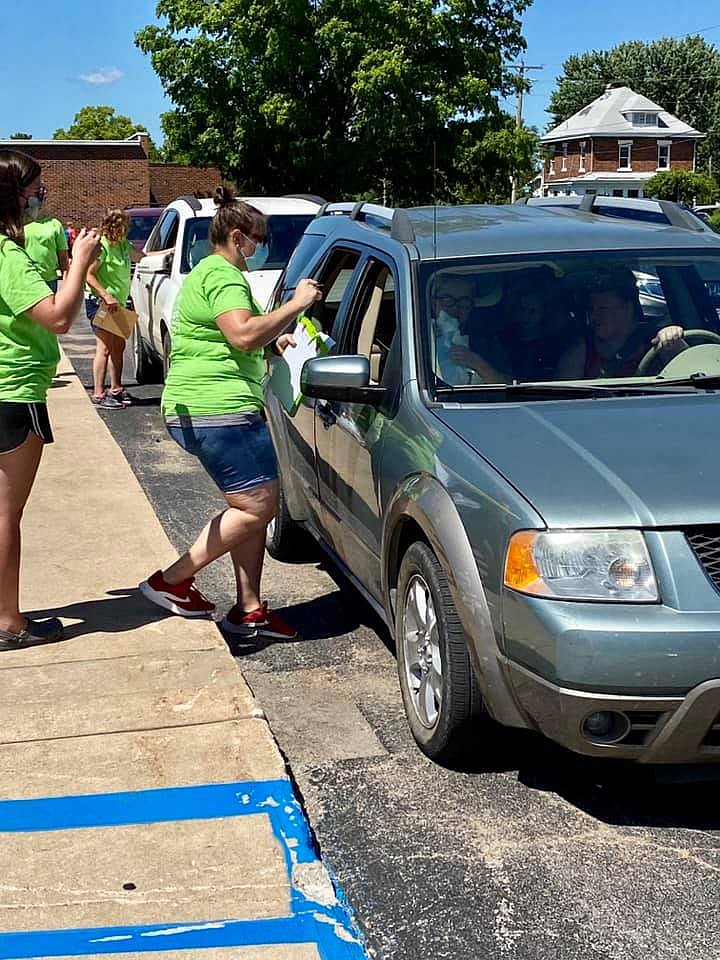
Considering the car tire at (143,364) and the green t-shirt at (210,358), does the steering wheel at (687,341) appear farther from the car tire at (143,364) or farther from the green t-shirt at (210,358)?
the car tire at (143,364)

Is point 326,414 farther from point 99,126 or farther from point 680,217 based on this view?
point 99,126

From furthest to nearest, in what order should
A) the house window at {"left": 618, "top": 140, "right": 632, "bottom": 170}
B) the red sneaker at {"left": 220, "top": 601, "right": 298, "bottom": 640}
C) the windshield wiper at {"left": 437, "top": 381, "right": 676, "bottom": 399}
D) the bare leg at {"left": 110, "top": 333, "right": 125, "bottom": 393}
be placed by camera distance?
the house window at {"left": 618, "top": 140, "right": 632, "bottom": 170} < the bare leg at {"left": 110, "top": 333, "right": 125, "bottom": 393} < the red sneaker at {"left": 220, "top": 601, "right": 298, "bottom": 640} < the windshield wiper at {"left": 437, "top": 381, "right": 676, "bottom": 399}

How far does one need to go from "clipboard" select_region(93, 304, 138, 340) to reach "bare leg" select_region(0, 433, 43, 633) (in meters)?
6.56

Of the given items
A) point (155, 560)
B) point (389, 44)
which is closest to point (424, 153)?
point (389, 44)

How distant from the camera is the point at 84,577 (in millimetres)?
6449

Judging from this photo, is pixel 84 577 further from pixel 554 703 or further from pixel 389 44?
pixel 389 44

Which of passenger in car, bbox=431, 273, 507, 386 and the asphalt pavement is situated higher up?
passenger in car, bbox=431, 273, 507, 386

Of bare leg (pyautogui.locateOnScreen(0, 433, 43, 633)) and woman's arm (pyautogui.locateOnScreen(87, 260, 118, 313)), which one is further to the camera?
woman's arm (pyautogui.locateOnScreen(87, 260, 118, 313))

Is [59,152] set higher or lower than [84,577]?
higher

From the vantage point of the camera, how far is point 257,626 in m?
5.68

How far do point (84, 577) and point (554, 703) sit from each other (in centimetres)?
350

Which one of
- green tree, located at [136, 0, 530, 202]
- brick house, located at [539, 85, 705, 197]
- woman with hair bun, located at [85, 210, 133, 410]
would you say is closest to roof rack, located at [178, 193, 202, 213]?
woman with hair bun, located at [85, 210, 133, 410]

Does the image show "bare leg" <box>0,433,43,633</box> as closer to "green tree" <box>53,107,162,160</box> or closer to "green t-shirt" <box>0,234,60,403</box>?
"green t-shirt" <box>0,234,60,403</box>

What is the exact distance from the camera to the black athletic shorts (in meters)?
4.96
